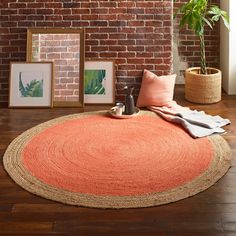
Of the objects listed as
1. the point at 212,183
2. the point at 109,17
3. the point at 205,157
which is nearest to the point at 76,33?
the point at 109,17

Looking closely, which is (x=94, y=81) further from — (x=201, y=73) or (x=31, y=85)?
(x=201, y=73)

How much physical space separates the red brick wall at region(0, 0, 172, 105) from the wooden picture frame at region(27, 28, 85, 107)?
0.08 metres

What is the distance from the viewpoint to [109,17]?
16.0 feet

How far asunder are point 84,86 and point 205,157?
1.66 m

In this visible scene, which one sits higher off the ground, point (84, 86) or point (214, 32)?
point (214, 32)

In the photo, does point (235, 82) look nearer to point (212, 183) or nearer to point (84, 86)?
point (84, 86)

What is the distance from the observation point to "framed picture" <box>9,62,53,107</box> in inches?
191

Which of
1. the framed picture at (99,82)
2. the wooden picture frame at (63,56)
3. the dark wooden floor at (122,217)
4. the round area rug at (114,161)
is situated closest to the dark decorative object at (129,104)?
the round area rug at (114,161)

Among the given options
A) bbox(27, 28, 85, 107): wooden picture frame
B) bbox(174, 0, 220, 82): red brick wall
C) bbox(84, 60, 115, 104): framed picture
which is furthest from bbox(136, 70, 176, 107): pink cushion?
bbox(174, 0, 220, 82): red brick wall

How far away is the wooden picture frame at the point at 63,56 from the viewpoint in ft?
16.0

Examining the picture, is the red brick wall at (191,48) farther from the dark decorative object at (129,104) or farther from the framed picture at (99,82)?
the dark decorative object at (129,104)

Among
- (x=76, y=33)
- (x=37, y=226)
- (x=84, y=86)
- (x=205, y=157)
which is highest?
(x=76, y=33)

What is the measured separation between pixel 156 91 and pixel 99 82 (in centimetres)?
57

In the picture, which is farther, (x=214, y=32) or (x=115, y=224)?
(x=214, y=32)
